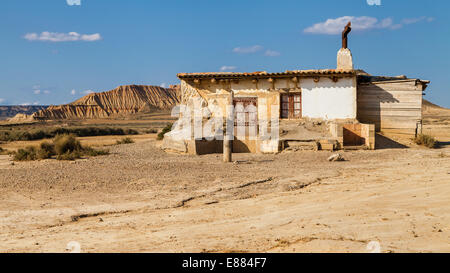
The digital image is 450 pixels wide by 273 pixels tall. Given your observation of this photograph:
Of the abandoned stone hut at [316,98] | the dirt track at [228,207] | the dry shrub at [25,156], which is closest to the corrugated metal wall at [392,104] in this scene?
the abandoned stone hut at [316,98]

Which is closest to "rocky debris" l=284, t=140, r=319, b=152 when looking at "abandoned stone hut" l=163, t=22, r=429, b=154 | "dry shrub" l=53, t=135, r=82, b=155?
"abandoned stone hut" l=163, t=22, r=429, b=154

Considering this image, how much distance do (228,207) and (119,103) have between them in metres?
94.9

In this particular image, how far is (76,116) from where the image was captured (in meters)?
87.4

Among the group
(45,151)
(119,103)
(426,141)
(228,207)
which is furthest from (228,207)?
(119,103)

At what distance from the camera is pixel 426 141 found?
18.2 meters

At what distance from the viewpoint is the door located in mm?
19031

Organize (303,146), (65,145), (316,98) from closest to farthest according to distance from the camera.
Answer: (303,146)
(65,145)
(316,98)

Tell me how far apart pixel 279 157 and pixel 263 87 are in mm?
4790

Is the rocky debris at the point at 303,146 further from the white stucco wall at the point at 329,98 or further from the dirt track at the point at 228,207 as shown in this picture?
the dirt track at the point at 228,207

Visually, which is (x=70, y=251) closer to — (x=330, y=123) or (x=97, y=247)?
(x=97, y=247)

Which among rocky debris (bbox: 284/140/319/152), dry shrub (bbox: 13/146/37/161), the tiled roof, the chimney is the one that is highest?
the chimney

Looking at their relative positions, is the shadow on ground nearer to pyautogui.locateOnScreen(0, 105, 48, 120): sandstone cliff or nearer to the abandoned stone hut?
the abandoned stone hut

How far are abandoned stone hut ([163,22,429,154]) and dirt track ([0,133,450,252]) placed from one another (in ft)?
18.6

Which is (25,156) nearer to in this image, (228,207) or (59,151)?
(59,151)
